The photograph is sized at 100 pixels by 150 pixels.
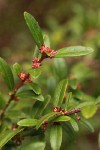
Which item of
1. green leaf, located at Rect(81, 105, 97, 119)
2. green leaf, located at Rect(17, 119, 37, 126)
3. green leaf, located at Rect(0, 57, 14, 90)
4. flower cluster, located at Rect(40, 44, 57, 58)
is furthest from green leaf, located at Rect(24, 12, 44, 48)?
green leaf, located at Rect(81, 105, 97, 119)

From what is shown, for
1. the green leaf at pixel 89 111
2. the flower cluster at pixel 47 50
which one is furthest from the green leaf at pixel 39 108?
the green leaf at pixel 89 111

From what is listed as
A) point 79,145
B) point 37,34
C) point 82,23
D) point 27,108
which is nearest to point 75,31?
point 82,23

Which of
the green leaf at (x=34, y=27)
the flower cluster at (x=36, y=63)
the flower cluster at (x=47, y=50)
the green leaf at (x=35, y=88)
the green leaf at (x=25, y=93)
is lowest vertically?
the green leaf at (x=25, y=93)

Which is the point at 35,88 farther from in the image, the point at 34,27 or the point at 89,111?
the point at 89,111

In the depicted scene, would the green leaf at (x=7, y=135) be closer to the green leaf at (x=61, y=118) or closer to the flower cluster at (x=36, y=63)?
the green leaf at (x=61, y=118)

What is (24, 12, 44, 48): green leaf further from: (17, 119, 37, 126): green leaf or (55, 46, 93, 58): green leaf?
(17, 119, 37, 126): green leaf

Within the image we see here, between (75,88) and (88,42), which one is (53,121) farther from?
(88,42)
